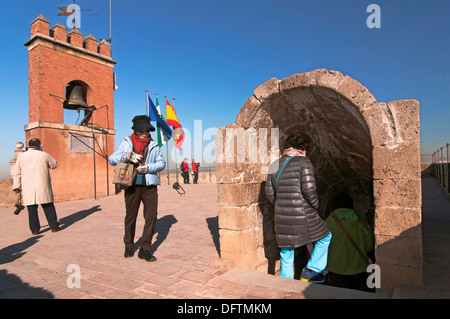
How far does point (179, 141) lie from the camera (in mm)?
13805

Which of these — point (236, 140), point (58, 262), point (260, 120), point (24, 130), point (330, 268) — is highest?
point (24, 130)

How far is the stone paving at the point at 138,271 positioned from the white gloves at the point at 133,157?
4.29ft

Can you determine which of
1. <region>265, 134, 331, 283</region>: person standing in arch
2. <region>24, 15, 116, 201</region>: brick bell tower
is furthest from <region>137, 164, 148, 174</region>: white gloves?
<region>24, 15, 116, 201</region>: brick bell tower

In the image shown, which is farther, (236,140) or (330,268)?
(330,268)

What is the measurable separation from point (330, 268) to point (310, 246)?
983 millimetres

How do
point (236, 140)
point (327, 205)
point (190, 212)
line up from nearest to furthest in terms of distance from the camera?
point (236, 140) < point (327, 205) < point (190, 212)

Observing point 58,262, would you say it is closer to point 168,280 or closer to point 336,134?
point 168,280

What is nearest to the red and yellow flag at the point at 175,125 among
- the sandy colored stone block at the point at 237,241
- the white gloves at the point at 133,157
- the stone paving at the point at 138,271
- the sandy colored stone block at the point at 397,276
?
the stone paving at the point at 138,271

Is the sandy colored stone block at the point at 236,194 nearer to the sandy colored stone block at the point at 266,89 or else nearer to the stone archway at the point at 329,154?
the stone archway at the point at 329,154

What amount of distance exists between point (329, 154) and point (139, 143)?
3.35m

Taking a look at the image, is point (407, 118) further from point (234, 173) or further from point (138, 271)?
point (138, 271)

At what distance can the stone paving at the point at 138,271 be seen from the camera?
8.46ft

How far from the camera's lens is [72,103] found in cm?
1041
